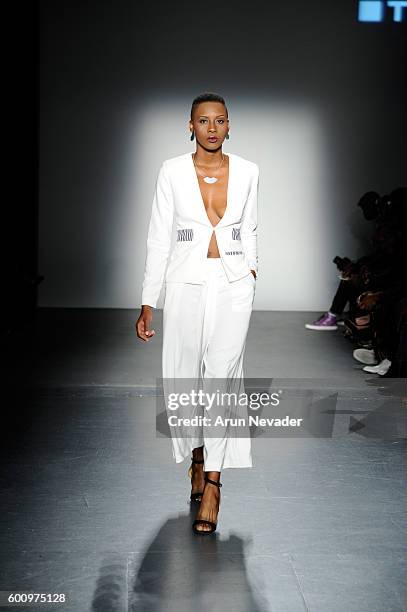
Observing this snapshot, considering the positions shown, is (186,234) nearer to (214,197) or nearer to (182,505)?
(214,197)

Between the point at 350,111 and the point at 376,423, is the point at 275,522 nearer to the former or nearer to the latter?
the point at 376,423

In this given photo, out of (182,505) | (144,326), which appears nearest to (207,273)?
(144,326)

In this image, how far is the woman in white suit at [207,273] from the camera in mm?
2980

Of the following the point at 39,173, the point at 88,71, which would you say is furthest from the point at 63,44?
the point at 39,173

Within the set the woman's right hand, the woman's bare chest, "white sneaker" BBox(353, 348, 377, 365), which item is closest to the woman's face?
the woman's bare chest

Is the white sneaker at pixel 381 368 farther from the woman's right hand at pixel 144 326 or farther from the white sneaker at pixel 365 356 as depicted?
the woman's right hand at pixel 144 326

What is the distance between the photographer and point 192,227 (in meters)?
3.00

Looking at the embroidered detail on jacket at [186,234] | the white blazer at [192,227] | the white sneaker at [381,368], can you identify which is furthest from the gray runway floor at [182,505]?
the embroidered detail on jacket at [186,234]

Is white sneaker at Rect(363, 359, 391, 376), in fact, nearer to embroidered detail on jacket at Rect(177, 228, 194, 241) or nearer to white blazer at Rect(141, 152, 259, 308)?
white blazer at Rect(141, 152, 259, 308)

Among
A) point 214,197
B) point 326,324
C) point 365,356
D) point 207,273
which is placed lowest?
point 326,324

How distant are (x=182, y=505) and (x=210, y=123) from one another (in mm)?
1172

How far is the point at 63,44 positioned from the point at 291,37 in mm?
1785

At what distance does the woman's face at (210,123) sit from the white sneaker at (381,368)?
2.53 metres

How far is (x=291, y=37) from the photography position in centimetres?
790
